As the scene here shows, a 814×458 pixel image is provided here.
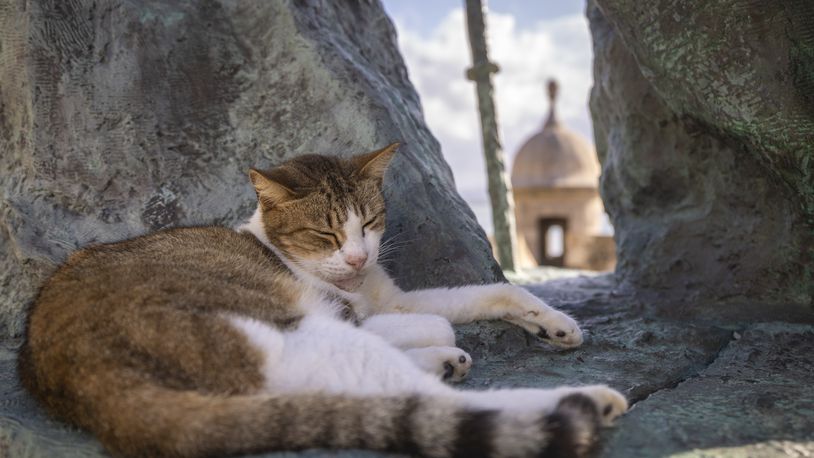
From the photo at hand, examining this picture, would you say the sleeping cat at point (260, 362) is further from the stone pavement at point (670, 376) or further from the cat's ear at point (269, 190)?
the stone pavement at point (670, 376)

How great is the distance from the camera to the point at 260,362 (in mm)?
2141

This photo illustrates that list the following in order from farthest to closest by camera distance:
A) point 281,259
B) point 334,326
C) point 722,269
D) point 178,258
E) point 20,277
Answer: point 722,269, point 20,277, point 281,259, point 178,258, point 334,326

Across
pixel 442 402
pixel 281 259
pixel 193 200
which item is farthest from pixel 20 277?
pixel 442 402

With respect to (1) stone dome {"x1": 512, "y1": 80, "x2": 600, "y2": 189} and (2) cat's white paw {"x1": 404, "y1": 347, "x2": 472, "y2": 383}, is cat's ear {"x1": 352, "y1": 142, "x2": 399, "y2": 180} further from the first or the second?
(1) stone dome {"x1": 512, "y1": 80, "x2": 600, "y2": 189}

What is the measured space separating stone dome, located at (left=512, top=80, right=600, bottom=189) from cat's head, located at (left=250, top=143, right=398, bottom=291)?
13.9 metres

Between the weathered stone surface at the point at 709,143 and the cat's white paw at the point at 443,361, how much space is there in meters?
2.01

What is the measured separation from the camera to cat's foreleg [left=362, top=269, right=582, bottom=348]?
10.6ft

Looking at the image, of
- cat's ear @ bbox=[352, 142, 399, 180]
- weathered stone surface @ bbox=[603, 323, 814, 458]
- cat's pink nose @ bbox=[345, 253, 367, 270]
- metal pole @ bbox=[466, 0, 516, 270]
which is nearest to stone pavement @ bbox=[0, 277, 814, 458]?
weathered stone surface @ bbox=[603, 323, 814, 458]

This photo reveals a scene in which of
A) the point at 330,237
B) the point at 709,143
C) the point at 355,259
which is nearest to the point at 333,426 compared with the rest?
the point at 355,259

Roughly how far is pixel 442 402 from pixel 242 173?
8.55 ft

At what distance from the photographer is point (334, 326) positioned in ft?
7.89

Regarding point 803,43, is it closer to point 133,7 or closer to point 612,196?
point 612,196

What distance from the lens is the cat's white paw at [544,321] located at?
10.6 feet

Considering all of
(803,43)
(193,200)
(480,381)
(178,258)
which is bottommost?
(480,381)
